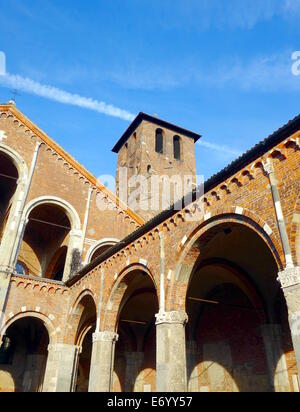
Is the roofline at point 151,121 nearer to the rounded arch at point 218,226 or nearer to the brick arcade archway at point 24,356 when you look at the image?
the brick arcade archway at point 24,356

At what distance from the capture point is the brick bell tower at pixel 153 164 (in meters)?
27.4

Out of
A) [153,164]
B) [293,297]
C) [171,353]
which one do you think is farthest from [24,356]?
[153,164]

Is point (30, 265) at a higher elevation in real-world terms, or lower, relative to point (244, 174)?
higher

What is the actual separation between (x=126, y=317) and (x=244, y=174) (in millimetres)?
10557

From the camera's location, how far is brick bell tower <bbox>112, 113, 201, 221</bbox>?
2738cm

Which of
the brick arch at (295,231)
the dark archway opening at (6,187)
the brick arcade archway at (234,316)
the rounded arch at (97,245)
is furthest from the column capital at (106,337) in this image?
the dark archway opening at (6,187)

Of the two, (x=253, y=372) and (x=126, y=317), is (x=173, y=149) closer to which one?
(x=126, y=317)

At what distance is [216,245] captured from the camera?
10.8m

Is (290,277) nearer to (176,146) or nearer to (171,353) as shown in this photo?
(171,353)

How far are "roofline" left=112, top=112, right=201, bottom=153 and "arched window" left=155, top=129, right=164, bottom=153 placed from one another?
0.68m

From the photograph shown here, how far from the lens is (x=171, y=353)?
8289 millimetres

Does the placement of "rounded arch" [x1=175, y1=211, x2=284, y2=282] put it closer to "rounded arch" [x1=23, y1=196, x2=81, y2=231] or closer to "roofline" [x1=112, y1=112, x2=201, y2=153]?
"rounded arch" [x1=23, y1=196, x2=81, y2=231]

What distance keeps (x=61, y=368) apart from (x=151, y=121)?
21.7 meters
